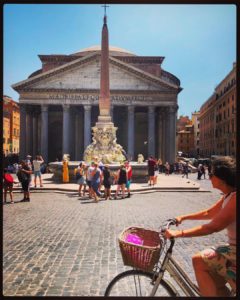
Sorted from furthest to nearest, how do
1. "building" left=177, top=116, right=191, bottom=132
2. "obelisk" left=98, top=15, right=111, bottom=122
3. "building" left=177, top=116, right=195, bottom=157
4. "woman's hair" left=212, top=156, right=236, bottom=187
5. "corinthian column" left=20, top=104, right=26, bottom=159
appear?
"building" left=177, top=116, right=191, bottom=132 < "building" left=177, top=116, right=195, bottom=157 < "corinthian column" left=20, top=104, right=26, bottom=159 < "obelisk" left=98, top=15, right=111, bottom=122 < "woman's hair" left=212, top=156, right=236, bottom=187

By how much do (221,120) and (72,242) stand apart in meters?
50.4

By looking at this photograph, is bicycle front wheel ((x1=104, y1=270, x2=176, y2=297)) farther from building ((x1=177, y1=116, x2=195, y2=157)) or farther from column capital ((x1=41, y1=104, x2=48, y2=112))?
building ((x1=177, y1=116, x2=195, y2=157))

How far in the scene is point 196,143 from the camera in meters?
88.1

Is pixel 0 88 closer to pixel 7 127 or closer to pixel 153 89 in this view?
pixel 153 89

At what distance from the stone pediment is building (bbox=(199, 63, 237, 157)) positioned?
975 centimetres

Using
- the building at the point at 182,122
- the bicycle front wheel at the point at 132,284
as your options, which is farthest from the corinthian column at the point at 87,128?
the building at the point at 182,122

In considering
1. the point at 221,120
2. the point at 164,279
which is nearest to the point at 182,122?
the point at 221,120

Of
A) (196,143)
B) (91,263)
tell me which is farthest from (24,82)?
(196,143)

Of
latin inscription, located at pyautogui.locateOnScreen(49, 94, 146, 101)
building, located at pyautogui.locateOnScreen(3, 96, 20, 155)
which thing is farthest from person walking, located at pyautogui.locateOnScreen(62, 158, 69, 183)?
building, located at pyautogui.locateOnScreen(3, 96, 20, 155)

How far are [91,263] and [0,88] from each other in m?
3.33

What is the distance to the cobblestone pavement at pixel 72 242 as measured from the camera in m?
4.57

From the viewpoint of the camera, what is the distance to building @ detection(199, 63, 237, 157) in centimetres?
4694

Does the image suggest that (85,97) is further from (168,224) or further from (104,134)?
(168,224)

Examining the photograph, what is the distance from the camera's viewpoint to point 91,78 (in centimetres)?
4138
